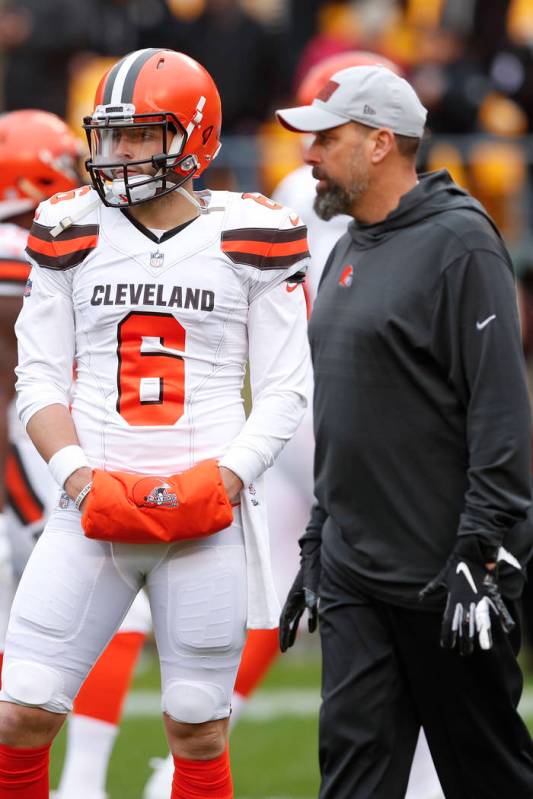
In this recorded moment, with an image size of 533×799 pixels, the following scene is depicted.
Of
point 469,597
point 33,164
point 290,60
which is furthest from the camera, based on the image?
point 290,60

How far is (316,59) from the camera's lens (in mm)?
9945

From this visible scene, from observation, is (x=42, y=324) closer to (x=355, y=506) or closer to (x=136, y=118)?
(x=136, y=118)

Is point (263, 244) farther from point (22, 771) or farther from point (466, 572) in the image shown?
point (22, 771)

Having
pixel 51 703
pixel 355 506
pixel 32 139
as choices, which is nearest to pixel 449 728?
pixel 355 506

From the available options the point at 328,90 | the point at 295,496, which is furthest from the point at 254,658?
the point at 328,90

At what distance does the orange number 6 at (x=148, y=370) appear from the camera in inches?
138

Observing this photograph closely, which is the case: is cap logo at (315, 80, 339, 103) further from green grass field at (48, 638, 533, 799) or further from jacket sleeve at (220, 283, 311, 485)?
green grass field at (48, 638, 533, 799)

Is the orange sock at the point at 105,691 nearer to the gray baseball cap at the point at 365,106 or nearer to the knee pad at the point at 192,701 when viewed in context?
the knee pad at the point at 192,701

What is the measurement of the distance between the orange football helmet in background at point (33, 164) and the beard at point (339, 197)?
5.46ft

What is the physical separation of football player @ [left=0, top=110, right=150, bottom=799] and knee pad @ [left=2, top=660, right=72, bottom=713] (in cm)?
104

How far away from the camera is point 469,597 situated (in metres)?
3.22

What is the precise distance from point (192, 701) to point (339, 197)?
1.20 meters

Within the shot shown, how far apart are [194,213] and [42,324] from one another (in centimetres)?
44

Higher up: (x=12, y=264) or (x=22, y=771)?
(x=12, y=264)
